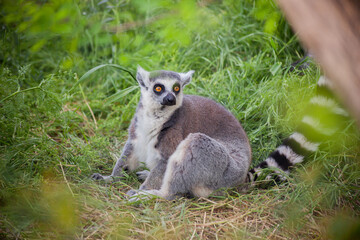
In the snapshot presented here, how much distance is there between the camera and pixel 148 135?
3580mm

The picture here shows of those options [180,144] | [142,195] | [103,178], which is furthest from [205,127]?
[103,178]

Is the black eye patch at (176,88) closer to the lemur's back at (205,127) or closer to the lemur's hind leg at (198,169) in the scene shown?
the lemur's back at (205,127)

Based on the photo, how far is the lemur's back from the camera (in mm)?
3475

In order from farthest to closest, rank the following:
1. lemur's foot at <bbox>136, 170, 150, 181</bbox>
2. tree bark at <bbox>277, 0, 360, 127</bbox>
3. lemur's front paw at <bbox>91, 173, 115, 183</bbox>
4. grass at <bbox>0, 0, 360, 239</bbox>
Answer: lemur's foot at <bbox>136, 170, 150, 181</bbox> < lemur's front paw at <bbox>91, 173, 115, 183</bbox> < grass at <bbox>0, 0, 360, 239</bbox> < tree bark at <bbox>277, 0, 360, 127</bbox>

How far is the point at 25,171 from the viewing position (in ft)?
10.4

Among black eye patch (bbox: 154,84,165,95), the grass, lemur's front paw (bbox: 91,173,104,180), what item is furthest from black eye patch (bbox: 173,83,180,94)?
lemur's front paw (bbox: 91,173,104,180)

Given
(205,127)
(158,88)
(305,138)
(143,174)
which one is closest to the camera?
(305,138)

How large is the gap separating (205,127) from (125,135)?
1434mm

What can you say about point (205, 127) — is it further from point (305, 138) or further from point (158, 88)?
point (305, 138)

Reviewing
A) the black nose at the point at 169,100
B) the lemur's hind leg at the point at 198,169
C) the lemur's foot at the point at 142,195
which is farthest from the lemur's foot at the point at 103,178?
the black nose at the point at 169,100

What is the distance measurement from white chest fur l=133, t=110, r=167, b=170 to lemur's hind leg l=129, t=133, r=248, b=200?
27cm

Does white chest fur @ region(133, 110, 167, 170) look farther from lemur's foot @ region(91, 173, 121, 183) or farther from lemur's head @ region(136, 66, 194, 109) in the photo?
lemur's foot @ region(91, 173, 121, 183)

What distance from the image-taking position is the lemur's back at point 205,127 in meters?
3.47

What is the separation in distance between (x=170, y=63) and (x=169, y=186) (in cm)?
266
